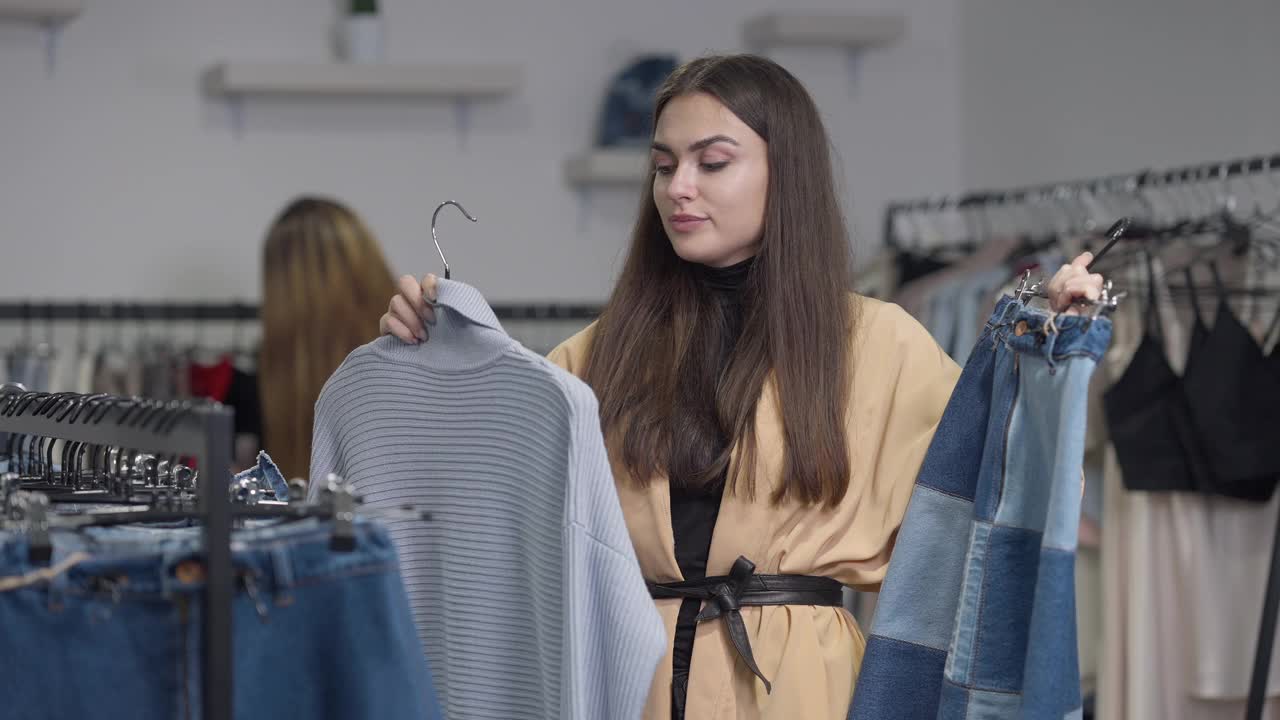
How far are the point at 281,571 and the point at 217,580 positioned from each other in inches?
2.5

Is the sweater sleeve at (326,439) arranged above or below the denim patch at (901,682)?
above

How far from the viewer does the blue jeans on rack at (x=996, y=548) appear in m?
1.49

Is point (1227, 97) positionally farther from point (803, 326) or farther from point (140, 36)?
point (140, 36)

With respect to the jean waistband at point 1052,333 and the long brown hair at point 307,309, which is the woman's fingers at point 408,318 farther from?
the long brown hair at point 307,309

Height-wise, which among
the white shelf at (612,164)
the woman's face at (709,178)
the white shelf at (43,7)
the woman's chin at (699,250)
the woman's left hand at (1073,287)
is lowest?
the woman's left hand at (1073,287)

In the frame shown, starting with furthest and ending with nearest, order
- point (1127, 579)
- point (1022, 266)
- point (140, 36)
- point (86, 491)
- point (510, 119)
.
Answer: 1. point (510, 119)
2. point (140, 36)
3. point (1022, 266)
4. point (1127, 579)
5. point (86, 491)

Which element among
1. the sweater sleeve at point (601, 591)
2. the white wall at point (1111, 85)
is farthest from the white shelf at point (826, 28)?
the sweater sleeve at point (601, 591)

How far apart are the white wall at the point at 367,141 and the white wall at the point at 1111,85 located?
7.7 inches

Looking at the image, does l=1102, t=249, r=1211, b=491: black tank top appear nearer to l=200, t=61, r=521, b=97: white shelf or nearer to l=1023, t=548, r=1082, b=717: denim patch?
l=1023, t=548, r=1082, b=717: denim patch

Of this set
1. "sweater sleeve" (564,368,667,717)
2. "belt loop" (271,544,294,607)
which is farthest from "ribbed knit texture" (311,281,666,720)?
"belt loop" (271,544,294,607)

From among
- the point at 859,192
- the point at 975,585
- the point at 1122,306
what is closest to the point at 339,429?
the point at 975,585

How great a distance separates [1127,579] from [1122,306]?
0.57m

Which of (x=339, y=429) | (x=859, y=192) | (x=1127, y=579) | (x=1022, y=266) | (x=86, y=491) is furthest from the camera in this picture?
(x=859, y=192)

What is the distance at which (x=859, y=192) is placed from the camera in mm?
4559
